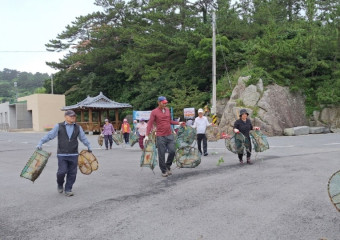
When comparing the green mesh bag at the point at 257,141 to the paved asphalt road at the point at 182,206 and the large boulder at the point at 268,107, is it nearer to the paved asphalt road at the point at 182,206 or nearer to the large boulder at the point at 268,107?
the paved asphalt road at the point at 182,206

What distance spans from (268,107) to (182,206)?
18.5 meters

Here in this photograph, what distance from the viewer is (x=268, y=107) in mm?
22766

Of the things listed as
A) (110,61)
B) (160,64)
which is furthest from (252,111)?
(110,61)

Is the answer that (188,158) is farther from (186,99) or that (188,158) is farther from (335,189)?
(186,99)

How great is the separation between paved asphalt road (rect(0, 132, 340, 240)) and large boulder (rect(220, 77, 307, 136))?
525 inches

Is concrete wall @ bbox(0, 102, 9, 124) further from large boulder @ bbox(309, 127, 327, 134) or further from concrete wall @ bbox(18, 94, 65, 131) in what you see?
large boulder @ bbox(309, 127, 327, 134)

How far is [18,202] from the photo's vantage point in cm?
638

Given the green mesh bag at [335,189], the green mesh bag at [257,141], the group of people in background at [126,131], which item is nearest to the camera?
the green mesh bag at [335,189]

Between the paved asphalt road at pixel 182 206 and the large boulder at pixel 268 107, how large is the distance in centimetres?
1334

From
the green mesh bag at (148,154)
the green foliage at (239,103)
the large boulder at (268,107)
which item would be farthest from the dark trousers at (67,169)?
the green foliage at (239,103)

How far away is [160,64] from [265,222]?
31.0 meters

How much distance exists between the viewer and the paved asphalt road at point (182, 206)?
14.4ft

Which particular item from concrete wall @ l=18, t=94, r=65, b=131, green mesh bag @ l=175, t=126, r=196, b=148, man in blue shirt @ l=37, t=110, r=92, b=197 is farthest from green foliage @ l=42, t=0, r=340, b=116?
man in blue shirt @ l=37, t=110, r=92, b=197

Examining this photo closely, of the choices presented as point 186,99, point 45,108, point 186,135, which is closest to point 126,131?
point 186,135
